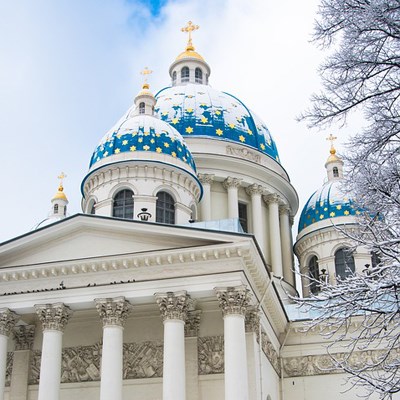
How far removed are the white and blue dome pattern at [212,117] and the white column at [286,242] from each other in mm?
2507

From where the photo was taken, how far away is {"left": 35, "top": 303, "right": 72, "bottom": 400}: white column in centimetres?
1759

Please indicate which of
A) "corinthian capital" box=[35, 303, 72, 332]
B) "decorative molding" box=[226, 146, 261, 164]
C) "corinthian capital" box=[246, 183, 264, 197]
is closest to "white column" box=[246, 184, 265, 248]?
"corinthian capital" box=[246, 183, 264, 197]

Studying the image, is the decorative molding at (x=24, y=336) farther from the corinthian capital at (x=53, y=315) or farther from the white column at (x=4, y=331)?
the corinthian capital at (x=53, y=315)

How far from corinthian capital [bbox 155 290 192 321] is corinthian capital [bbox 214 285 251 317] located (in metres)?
0.89

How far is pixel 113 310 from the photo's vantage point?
17906 mm

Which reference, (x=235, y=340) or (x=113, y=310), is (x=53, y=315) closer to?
(x=113, y=310)

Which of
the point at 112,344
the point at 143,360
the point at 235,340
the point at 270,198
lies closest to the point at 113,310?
the point at 112,344

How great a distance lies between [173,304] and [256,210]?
1265 centimetres

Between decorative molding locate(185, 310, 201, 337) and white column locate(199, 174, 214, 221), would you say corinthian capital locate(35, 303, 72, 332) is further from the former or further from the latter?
white column locate(199, 174, 214, 221)

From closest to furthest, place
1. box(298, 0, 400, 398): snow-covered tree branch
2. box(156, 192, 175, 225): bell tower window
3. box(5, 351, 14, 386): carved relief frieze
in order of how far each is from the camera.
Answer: box(298, 0, 400, 398): snow-covered tree branch, box(5, 351, 14, 386): carved relief frieze, box(156, 192, 175, 225): bell tower window

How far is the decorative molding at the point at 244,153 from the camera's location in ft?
97.9

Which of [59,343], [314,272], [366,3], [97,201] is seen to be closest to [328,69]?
[366,3]

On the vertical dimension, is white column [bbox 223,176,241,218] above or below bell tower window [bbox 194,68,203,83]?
below

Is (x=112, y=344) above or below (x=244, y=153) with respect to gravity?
below
